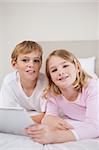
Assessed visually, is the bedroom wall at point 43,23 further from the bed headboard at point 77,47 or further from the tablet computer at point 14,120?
the tablet computer at point 14,120

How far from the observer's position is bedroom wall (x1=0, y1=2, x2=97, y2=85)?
3.30ft

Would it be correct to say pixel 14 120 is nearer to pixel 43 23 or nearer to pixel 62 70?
pixel 62 70

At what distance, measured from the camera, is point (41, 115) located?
3.35 feet

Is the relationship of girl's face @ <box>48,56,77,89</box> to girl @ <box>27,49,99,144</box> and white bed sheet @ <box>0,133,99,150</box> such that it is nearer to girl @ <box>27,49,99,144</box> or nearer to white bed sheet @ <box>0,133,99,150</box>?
girl @ <box>27,49,99,144</box>

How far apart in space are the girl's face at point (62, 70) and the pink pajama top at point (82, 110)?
6 centimetres

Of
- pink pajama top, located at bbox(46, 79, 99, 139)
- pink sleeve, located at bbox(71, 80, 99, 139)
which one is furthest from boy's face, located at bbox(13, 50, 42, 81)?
pink sleeve, located at bbox(71, 80, 99, 139)

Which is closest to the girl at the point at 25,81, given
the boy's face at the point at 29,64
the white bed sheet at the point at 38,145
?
the boy's face at the point at 29,64

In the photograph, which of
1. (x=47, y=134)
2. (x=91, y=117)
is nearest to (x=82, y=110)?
(x=91, y=117)

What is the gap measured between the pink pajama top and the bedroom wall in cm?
21

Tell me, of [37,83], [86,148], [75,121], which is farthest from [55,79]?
[86,148]

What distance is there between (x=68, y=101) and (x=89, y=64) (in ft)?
0.55

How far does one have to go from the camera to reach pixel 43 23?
101 centimetres

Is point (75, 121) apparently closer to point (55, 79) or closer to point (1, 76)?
point (55, 79)

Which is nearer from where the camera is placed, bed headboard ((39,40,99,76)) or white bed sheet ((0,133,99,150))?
white bed sheet ((0,133,99,150))
